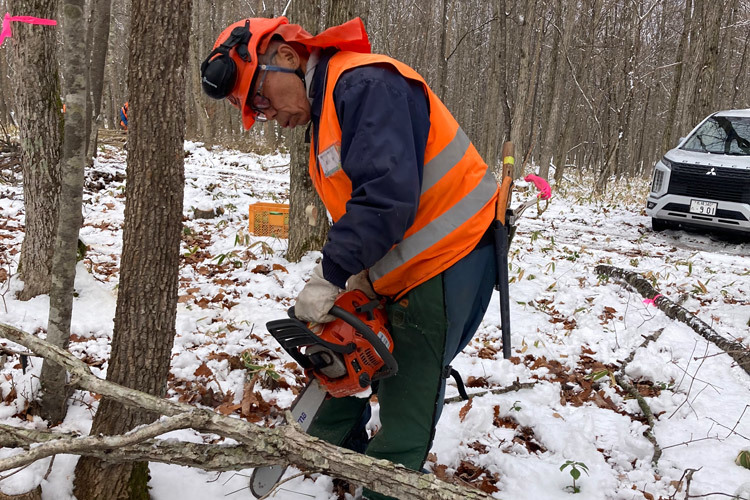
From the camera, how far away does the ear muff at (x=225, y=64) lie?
1.94m

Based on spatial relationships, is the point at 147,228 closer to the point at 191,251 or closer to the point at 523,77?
the point at 191,251

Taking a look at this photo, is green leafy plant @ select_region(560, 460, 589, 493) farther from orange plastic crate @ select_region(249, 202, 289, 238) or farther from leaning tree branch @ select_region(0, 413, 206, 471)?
orange plastic crate @ select_region(249, 202, 289, 238)

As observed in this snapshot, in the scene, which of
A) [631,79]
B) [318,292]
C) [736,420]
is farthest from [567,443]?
[631,79]

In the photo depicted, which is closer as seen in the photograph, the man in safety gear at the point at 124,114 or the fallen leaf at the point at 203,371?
the fallen leaf at the point at 203,371

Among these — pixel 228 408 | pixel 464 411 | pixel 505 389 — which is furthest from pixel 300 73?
pixel 505 389

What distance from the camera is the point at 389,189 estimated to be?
1.72 meters

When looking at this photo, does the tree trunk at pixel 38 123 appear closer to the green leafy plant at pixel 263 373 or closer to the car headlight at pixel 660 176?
the green leafy plant at pixel 263 373

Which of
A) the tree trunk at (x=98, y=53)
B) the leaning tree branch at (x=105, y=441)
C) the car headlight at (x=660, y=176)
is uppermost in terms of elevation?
the tree trunk at (x=98, y=53)

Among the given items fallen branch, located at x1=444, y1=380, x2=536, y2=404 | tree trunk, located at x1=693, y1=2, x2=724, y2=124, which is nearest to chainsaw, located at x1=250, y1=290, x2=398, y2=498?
fallen branch, located at x1=444, y1=380, x2=536, y2=404

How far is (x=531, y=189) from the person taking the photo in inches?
504

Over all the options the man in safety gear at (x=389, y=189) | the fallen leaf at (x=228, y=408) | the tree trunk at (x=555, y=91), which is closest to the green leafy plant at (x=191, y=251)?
the fallen leaf at (x=228, y=408)

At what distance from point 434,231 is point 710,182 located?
24.1 ft

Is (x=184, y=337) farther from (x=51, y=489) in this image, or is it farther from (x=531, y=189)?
(x=531, y=189)

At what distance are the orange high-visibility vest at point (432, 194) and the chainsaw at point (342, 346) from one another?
20cm
